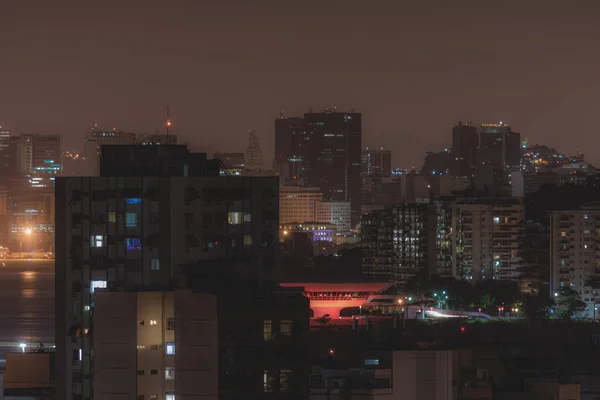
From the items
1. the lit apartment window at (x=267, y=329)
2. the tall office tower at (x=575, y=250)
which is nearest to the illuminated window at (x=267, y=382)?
the lit apartment window at (x=267, y=329)

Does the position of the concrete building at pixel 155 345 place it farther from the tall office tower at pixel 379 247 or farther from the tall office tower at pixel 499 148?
the tall office tower at pixel 499 148

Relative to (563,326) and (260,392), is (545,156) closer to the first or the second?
(563,326)

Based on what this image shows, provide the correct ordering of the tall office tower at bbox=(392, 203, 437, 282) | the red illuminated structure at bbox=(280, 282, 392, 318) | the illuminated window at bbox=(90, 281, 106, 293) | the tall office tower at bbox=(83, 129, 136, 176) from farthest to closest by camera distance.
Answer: the tall office tower at bbox=(392, 203, 437, 282), the red illuminated structure at bbox=(280, 282, 392, 318), the tall office tower at bbox=(83, 129, 136, 176), the illuminated window at bbox=(90, 281, 106, 293)

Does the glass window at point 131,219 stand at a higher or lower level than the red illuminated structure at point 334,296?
higher

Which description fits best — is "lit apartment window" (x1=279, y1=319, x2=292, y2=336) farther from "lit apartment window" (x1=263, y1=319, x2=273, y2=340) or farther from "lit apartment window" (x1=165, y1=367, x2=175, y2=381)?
"lit apartment window" (x1=165, y1=367, x2=175, y2=381)

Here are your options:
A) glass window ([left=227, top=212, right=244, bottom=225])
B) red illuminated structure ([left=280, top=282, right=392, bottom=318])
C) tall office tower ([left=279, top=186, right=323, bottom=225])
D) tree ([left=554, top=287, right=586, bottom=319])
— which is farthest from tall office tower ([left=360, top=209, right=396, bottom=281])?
tall office tower ([left=279, top=186, right=323, bottom=225])

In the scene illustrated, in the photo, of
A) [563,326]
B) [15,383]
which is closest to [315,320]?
[563,326]

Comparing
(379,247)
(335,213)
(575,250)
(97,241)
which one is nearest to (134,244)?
(97,241)
